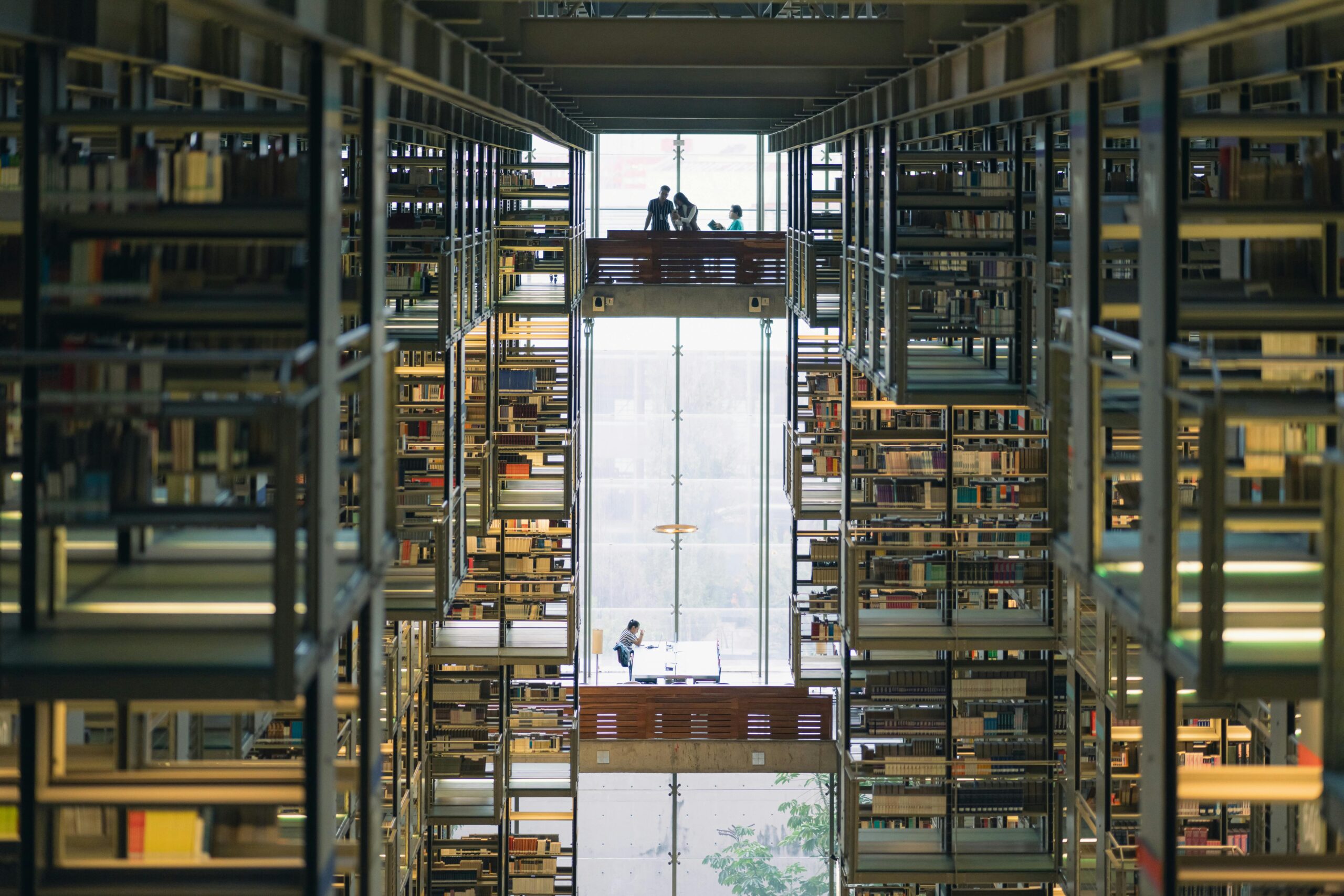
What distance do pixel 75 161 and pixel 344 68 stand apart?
1.74m

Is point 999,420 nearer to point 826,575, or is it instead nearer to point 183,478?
Result: point 826,575

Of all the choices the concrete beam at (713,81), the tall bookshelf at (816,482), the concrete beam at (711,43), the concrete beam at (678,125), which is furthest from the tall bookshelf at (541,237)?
the concrete beam at (711,43)

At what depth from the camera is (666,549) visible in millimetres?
15430

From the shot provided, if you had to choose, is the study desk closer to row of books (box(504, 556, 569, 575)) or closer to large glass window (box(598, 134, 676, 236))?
row of books (box(504, 556, 569, 575))

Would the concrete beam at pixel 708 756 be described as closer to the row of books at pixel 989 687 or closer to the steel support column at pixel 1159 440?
the row of books at pixel 989 687

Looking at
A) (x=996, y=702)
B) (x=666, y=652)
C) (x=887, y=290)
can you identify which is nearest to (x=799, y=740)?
(x=666, y=652)

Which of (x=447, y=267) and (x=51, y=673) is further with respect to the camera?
(x=447, y=267)

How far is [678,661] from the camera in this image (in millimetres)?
14367

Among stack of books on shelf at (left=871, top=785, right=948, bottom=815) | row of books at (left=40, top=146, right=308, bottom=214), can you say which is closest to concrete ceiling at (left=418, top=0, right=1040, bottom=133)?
row of books at (left=40, top=146, right=308, bottom=214)

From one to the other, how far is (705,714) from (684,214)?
537 cm

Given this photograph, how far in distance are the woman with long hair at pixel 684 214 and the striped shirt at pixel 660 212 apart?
0.07m

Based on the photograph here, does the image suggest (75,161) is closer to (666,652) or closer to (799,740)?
(799,740)

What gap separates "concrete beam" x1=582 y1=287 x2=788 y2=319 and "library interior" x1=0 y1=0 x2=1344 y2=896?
5 centimetres

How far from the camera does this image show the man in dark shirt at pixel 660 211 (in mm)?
15156
